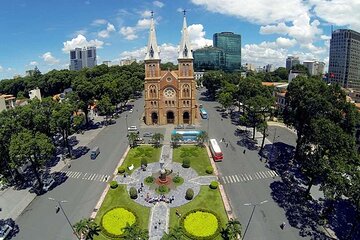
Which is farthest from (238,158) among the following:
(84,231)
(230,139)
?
(84,231)

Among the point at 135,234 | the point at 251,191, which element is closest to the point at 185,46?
the point at 251,191

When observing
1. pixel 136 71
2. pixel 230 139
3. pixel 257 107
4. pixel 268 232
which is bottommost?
pixel 268 232

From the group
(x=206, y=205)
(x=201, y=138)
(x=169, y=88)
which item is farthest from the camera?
(x=169, y=88)

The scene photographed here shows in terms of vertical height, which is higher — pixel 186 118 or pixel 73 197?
pixel 186 118

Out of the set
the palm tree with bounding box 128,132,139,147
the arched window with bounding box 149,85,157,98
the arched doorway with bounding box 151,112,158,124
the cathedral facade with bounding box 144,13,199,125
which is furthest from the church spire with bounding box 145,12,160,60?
the palm tree with bounding box 128,132,139,147

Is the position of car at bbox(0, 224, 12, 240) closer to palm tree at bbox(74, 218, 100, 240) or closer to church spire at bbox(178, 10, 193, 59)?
palm tree at bbox(74, 218, 100, 240)

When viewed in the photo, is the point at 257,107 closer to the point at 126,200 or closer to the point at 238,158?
the point at 238,158

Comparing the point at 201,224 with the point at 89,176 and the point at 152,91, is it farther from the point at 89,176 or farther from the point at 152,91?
the point at 152,91
